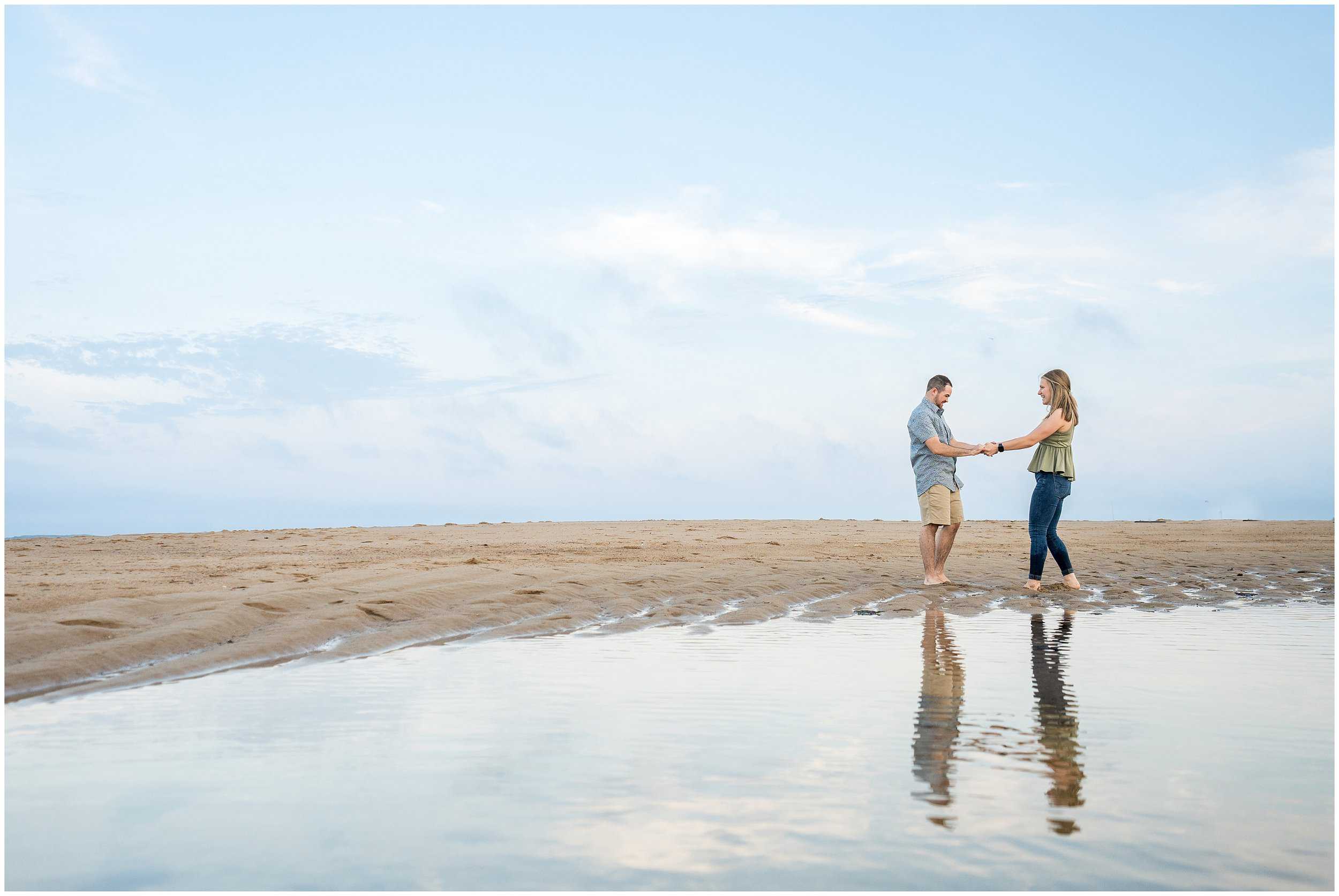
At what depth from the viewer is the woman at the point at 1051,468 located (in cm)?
1021

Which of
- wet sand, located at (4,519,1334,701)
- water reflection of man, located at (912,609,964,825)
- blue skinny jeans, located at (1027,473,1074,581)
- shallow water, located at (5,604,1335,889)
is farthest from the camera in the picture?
blue skinny jeans, located at (1027,473,1074,581)

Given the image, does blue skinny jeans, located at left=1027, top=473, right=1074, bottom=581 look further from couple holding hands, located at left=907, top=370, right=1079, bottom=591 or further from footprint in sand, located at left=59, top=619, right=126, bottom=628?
footprint in sand, located at left=59, top=619, right=126, bottom=628

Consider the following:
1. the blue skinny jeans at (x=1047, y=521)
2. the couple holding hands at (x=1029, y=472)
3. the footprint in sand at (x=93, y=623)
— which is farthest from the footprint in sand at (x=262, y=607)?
the blue skinny jeans at (x=1047, y=521)

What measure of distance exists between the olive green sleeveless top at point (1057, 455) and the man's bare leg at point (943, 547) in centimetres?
99

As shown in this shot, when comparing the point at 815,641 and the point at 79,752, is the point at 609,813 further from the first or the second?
the point at 815,641

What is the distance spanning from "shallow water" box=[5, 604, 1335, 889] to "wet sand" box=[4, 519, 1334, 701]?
2.95 ft

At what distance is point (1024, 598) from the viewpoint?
31.1ft

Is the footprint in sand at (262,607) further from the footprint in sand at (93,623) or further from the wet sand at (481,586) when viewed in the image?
the footprint in sand at (93,623)

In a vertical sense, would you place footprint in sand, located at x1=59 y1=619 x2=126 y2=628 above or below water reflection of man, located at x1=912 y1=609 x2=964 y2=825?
above

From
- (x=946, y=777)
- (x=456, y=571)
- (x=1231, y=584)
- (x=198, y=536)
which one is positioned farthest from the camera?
(x=198, y=536)

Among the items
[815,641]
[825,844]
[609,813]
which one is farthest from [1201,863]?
[815,641]

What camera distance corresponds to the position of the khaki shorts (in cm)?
1036

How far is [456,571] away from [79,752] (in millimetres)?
5974

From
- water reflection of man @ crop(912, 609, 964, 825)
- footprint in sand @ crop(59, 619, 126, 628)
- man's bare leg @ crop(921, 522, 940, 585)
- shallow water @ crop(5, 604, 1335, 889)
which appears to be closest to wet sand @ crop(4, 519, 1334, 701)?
footprint in sand @ crop(59, 619, 126, 628)
